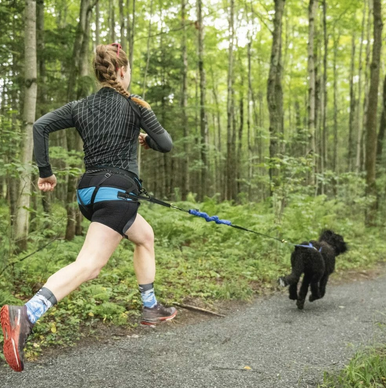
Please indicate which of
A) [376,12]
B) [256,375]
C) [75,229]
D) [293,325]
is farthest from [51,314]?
[376,12]

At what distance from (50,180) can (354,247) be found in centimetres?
917

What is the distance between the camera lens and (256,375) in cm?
329

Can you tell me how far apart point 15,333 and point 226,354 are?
229 centimetres

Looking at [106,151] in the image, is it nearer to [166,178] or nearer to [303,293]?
[303,293]

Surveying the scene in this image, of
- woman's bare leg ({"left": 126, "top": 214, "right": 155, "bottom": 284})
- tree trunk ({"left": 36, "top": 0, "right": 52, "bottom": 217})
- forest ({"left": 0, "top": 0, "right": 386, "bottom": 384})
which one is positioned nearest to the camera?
woman's bare leg ({"left": 126, "top": 214, "right": 155, "bottom": 284})

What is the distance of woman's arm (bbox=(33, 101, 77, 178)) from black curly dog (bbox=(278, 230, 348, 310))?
379 cm

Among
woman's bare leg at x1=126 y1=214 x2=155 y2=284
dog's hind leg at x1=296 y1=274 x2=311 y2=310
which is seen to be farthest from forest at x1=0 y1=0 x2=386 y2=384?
woman's bare leg at x1=126 y1=214 x2=155 y2=284

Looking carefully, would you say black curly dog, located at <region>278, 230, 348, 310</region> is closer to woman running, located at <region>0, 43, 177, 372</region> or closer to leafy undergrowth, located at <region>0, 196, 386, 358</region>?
leafy undergrowth, located at <region>0, 196, 386, 358</region>

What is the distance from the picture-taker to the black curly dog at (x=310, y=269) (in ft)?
17.8

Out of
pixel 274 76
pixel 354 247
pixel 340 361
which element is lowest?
pixel 354 247

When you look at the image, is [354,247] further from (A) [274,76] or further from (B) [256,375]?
(B) [256,375]

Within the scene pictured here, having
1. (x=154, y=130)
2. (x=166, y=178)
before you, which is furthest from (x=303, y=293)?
(x=166, y=178)

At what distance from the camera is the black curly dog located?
5430 mm

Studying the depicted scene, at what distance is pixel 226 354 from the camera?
3789 millimetres
